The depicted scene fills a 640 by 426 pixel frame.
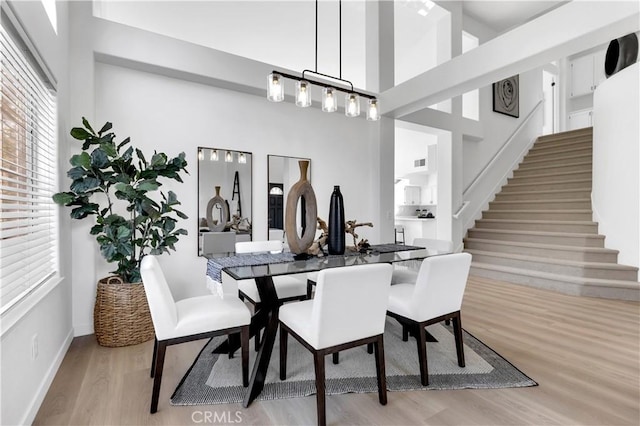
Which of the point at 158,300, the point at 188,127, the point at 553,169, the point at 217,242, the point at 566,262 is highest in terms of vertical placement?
the point at 188,127

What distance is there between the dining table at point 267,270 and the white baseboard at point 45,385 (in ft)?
3.28

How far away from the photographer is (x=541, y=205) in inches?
229

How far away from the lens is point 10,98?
1651 mm

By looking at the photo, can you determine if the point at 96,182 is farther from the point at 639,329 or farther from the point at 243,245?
the point at 639,329

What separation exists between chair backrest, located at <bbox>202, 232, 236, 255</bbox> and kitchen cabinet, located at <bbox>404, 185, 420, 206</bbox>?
18.0 ft

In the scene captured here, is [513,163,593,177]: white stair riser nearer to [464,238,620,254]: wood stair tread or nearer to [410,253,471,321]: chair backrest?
[464,238,620,254]: wood stair tread

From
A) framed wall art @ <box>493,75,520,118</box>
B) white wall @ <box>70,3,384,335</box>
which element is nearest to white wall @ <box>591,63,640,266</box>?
framed wall art @ <box>493,75,520,118</box>

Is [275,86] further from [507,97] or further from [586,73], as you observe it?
[586,73]

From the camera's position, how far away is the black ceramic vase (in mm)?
2418

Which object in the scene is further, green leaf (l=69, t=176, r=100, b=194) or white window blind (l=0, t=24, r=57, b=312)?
green leaf (l=69, t=176, r=100, b=194)

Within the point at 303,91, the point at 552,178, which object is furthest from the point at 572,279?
the point at 303,91

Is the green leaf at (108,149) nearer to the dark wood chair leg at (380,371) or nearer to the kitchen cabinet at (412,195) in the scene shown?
the dark wood chair leg at (380,371)

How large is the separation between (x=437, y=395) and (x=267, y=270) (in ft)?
4.13

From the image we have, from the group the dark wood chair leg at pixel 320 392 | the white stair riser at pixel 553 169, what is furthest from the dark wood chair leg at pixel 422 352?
the white stair riser at pixel 553 169
